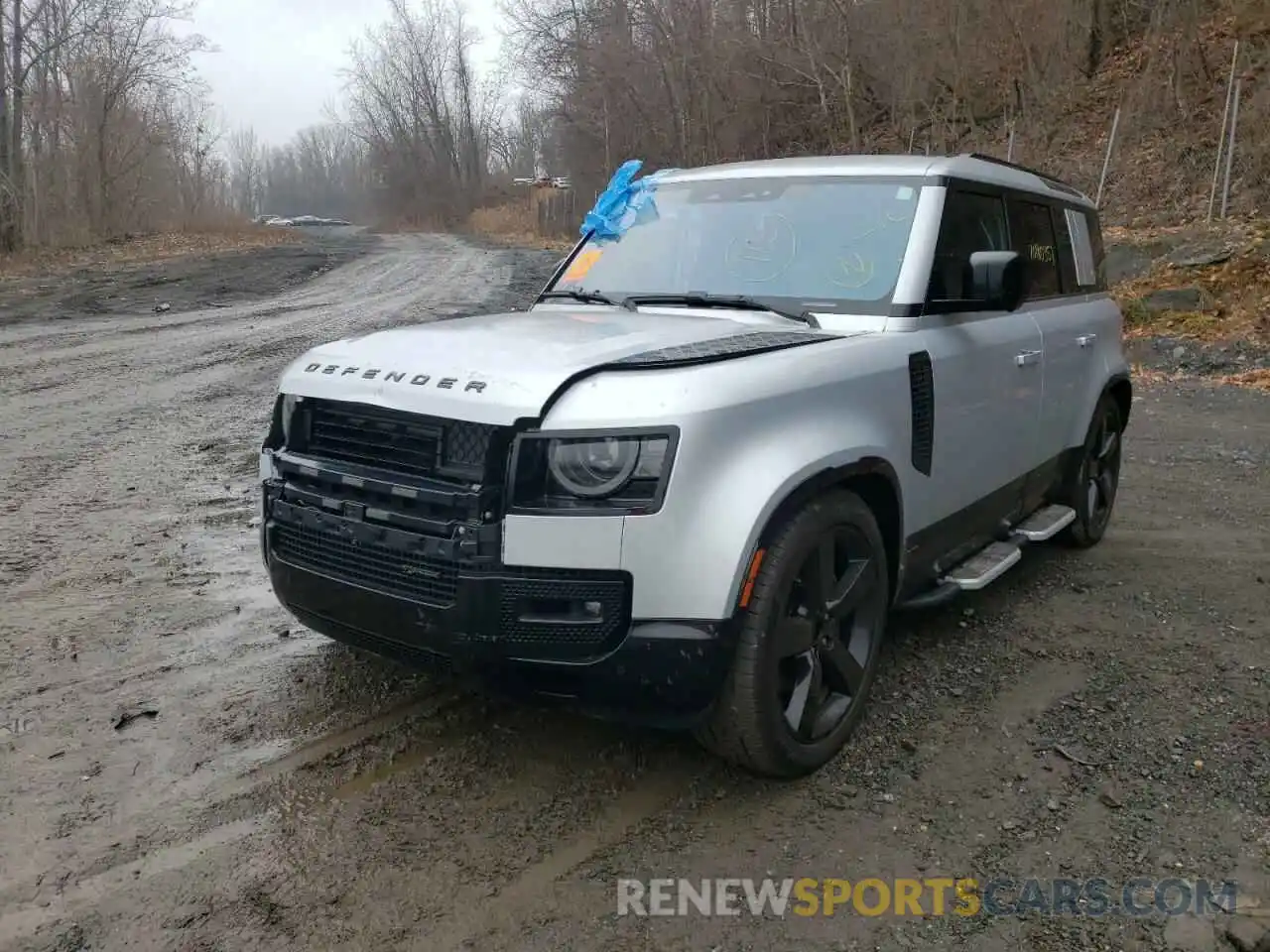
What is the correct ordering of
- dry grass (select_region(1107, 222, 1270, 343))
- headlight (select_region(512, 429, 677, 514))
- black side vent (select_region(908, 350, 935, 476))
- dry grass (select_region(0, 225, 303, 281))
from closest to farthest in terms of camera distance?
headlight (select_region(512, 429, 677, 514)) < black side vent (select_region(908, 350, 935, 476)) < dry grass (select_region(1107, 222, 1270, 343)) < dry grass (select_region(0, 225, 303, 281))

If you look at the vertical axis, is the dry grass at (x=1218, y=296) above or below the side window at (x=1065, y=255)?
below

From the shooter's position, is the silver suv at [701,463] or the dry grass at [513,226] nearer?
the silver suv at [701,463]

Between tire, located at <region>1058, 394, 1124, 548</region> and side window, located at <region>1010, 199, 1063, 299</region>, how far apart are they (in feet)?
2.92

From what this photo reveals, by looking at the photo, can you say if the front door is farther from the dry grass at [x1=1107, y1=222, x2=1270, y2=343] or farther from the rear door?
the dry grass at [x1=1107, y1=222, x2=1270, y2=343]

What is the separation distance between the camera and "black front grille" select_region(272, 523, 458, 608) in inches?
108

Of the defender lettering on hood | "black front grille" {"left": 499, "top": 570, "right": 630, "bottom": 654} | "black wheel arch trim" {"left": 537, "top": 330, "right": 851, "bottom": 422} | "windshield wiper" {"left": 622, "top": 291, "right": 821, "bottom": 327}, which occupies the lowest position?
"black front grille" {"left": 499, "top": 570, "right": 630, "bottom": 654}

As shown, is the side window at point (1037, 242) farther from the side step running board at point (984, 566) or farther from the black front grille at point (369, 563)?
the black front grille at point (369, 563)

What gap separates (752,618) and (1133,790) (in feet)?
4.53

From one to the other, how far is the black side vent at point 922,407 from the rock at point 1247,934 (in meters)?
1.60

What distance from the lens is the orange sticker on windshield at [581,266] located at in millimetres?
4445

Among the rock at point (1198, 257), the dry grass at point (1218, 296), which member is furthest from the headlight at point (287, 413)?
the rock at point (1198, 257)

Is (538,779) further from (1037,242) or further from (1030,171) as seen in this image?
(1030,171)

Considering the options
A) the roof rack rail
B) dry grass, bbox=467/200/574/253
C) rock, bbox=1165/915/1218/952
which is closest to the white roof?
the roof rack rail

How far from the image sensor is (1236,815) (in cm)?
297
